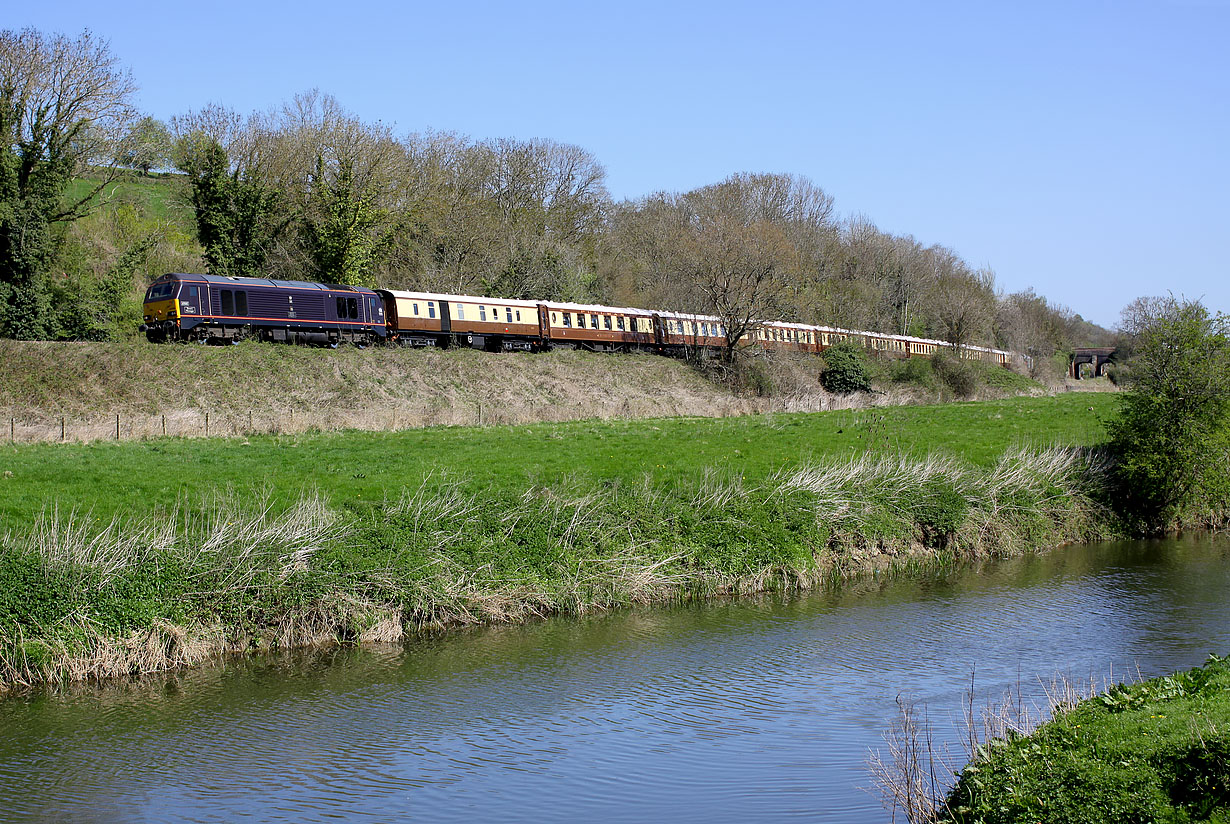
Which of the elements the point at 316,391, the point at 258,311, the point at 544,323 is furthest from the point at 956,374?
the point at 258,311

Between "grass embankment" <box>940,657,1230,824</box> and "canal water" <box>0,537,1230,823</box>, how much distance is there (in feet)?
6.57

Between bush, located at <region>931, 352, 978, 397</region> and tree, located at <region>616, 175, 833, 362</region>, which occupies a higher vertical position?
tree, located at <region>616, 175, 833, 362</region>

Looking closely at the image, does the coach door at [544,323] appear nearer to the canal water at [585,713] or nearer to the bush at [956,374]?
the bush at [956,374]

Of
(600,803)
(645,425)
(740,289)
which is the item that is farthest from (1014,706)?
(740,289)

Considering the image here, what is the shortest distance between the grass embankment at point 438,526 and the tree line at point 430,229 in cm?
1925

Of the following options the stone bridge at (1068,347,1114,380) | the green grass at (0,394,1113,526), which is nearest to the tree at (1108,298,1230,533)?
the green grass at (0,394,1113,526)

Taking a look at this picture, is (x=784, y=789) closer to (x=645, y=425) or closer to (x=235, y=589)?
(x=235, y=589)

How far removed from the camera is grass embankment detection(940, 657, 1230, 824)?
699 cm

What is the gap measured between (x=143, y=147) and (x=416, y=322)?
13.1 meters

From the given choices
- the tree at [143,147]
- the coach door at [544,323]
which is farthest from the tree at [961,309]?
the tree at [143,147]

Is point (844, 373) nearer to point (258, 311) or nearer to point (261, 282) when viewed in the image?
point (261, 282)

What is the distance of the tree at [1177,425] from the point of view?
2531 cm

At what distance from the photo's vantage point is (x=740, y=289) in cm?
5219

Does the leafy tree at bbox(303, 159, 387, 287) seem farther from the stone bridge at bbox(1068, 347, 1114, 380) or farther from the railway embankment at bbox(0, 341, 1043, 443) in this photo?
the stone bridge at bbox(1068, 347, 1114, 380)
